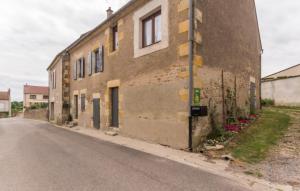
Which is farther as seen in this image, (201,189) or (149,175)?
(149,175)

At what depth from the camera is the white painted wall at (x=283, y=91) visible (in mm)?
16516

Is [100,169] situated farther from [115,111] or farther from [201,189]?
[115,111]

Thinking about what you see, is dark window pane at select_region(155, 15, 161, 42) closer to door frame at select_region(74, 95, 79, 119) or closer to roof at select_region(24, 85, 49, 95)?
door frame at select_region(74, 95, 79, 119)

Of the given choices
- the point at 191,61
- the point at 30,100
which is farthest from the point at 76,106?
the point at 30,100

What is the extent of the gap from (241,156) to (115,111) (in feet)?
20.9

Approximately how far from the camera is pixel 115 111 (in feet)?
34.1

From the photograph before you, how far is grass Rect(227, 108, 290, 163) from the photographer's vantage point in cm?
553

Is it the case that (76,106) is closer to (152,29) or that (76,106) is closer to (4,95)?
(152,29)

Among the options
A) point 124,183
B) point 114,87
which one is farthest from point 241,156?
point 114,87

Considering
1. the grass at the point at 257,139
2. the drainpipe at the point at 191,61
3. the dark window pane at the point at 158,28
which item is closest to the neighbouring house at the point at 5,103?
the dark window pane at the point at 158,28

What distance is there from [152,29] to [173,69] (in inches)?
84.9

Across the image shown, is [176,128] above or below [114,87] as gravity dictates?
below

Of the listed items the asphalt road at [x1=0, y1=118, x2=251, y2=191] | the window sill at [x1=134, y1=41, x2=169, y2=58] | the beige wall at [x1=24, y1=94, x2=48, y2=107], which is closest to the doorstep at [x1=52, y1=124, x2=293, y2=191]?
the asphalt road at [x1=0, y1=118, x2=251, y2=191]

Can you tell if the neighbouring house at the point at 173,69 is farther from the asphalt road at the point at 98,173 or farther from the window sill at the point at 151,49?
the asphalt road at the point at 98,173
